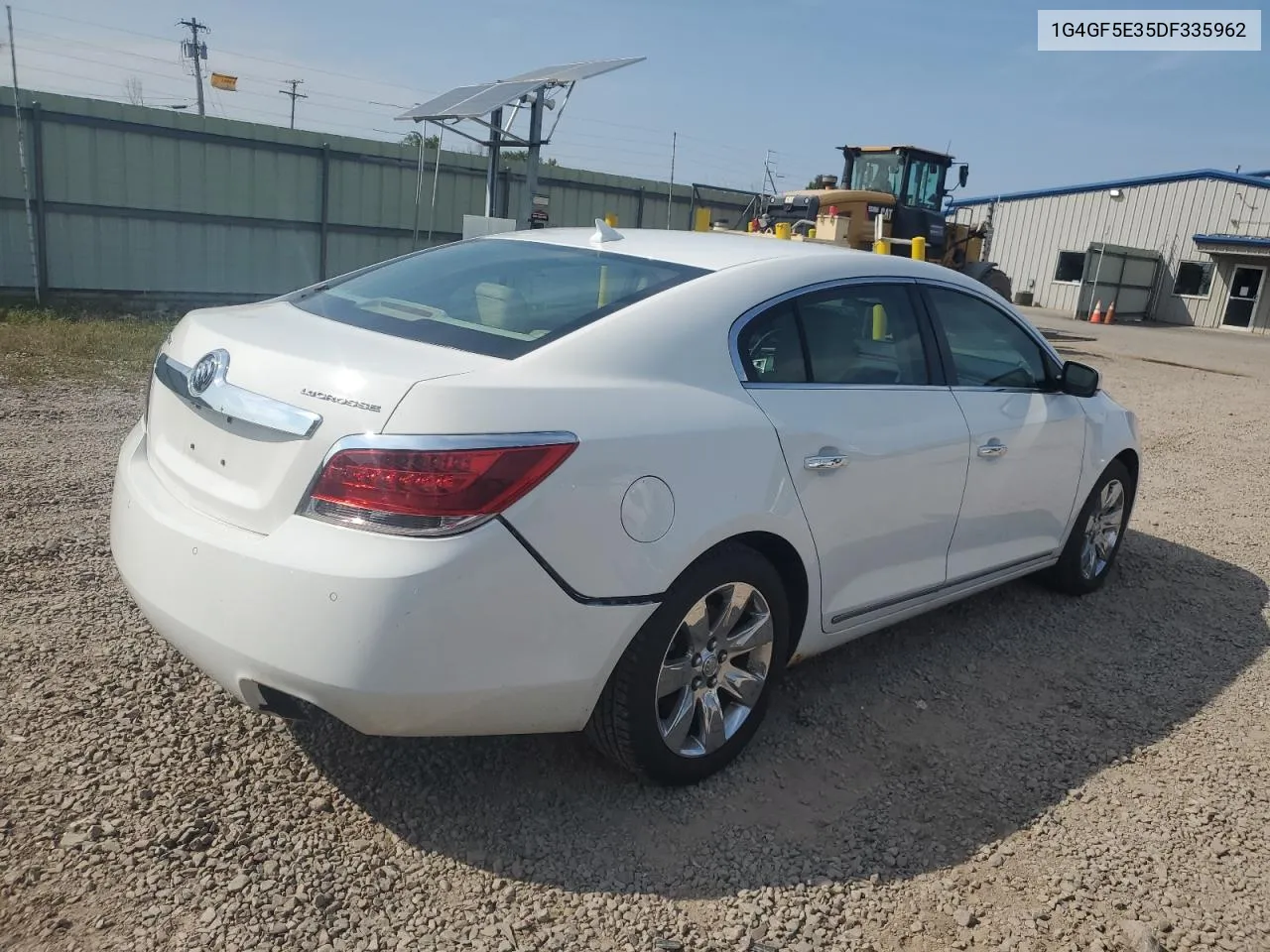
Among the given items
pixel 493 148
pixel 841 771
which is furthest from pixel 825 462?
pixel 493 148

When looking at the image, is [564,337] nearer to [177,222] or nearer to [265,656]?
[265,656]

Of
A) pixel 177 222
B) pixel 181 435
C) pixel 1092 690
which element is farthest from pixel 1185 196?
pixel 181 435

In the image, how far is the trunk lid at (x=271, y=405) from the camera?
8.03ft

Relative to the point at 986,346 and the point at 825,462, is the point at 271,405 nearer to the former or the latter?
the point at 825,462

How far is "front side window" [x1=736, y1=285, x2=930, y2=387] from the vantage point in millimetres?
3186

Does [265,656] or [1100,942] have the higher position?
[265,656]

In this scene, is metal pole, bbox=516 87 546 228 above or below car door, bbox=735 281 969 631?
above

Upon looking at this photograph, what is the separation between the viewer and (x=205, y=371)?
278 centimetres

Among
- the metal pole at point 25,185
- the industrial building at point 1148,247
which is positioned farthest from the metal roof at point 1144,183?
the metal pole at point 25,185

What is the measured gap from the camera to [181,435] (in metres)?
2.83

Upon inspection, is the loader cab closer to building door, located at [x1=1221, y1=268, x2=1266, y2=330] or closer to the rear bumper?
the rear bumper

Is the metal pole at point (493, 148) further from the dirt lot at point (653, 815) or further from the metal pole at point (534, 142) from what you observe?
the dirt lot at point (653, 815)

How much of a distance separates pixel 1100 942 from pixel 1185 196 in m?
35.9

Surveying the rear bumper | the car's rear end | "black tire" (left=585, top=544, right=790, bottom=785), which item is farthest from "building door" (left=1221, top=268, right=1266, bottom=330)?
the rear bumper
